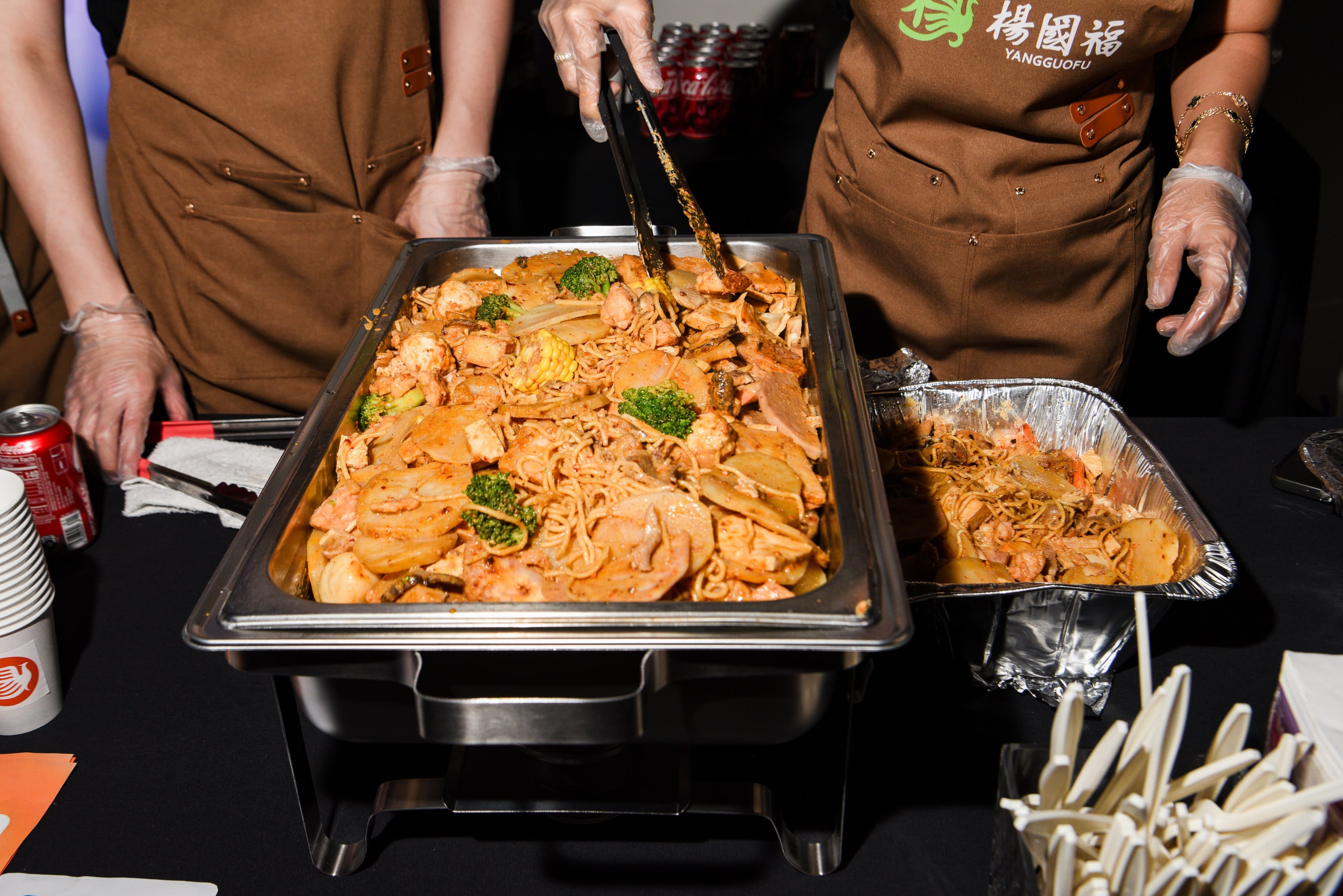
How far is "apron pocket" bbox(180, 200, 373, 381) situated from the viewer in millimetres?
2695

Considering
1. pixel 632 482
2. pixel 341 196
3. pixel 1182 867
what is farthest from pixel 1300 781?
pixel 341 196

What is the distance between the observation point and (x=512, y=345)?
1854mm

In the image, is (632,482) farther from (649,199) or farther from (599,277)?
(649,199)

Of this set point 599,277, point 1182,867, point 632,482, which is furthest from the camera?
point 599,277

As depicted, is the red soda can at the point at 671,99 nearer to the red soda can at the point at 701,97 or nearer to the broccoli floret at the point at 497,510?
the red soda can at the point at 701,97

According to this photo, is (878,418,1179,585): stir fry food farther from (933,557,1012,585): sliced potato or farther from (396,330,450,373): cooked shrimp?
(396,330,450,373): cooked shrimp

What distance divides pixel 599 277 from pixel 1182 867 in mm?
1547

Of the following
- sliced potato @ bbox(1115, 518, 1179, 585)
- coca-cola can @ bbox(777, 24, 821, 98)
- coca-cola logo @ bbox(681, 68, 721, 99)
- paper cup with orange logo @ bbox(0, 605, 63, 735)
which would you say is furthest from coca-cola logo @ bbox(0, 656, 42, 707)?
coca-cola can @ bbox(777, 24, 821, 98)

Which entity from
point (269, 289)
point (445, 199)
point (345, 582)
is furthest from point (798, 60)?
point (345, 582)

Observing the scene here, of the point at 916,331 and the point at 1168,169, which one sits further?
the point at 1168,169

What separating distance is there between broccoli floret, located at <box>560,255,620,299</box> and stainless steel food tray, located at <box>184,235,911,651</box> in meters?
0.66

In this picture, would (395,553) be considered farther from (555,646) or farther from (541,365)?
(541,365)

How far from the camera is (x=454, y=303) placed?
6.35ft

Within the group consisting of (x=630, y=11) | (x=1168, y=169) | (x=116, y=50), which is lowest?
(x=1168, y=169)
